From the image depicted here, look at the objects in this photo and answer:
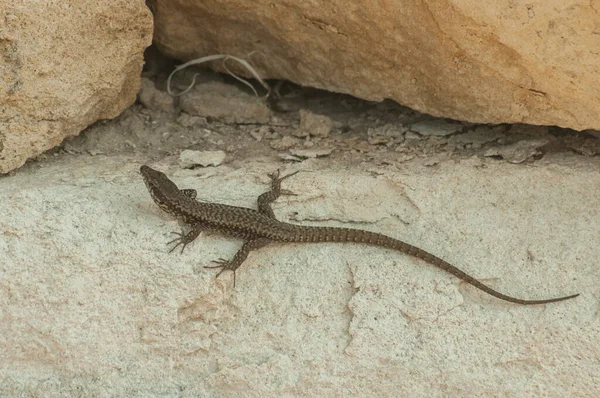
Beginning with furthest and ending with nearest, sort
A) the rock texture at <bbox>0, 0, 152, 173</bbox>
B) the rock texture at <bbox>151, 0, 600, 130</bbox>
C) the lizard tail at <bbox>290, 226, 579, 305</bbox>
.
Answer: the lizard tail at <bbox>290, 226, 579, 305</bbox> → the rock texture at <bbox>0, 0, 152, 173</bbox> → the rock texture at <bbox>151, 0, 600, 130</bbox>

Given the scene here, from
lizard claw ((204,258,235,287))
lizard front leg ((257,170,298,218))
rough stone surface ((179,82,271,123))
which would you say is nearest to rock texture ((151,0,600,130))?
rough stone surface ((179,82,271,123))

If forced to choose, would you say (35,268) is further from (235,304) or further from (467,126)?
(467,126)

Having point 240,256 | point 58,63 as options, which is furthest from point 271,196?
point 58,63

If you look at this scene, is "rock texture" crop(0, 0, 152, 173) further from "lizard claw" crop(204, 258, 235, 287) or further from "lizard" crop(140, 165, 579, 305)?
"lizard claw" crop(204, 258, 235, 287)

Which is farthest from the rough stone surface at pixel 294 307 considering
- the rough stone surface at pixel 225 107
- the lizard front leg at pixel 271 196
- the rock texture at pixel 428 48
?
the rough stone surface at pixel 225 107

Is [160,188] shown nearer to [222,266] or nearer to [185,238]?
[185,238]

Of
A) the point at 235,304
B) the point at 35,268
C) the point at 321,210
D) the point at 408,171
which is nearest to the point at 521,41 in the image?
the point at 408,171
